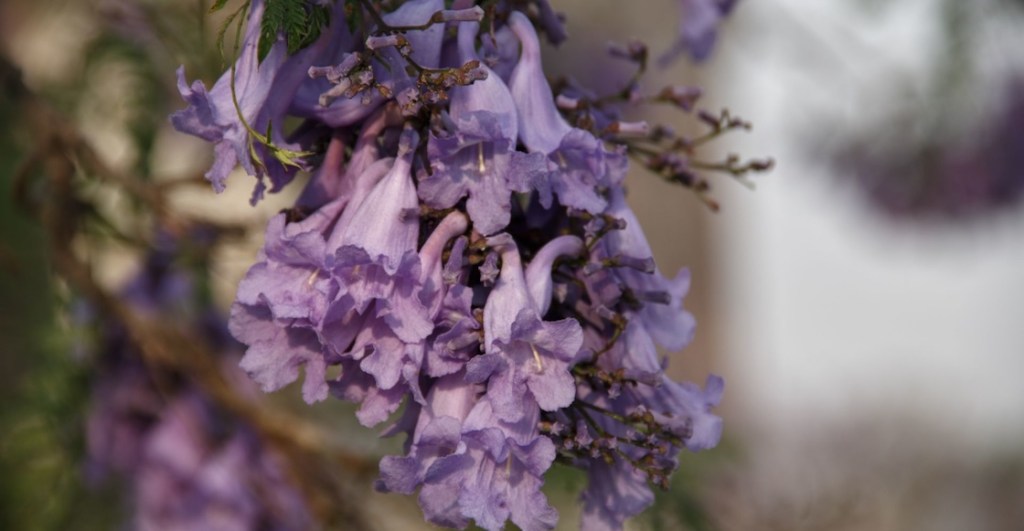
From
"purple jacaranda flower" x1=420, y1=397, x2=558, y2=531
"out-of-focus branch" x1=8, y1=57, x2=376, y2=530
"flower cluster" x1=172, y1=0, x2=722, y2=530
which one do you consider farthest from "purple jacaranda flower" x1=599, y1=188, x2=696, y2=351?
"out-of-focus branch" x1=8, y1=57, x2=376, y2=530

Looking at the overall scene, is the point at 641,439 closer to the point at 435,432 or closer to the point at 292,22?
the point at 435,432

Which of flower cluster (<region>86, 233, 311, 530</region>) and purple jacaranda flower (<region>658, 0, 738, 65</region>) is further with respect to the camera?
flower cluster (<region>86, 233, 311, 530</region>)

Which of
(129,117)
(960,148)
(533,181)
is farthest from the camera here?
(960,148)

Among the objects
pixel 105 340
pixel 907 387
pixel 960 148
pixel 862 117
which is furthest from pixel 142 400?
pixel 907 387

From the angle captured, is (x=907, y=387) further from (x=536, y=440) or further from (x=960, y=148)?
(x=536, y=440)

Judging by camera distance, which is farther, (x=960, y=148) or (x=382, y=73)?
(x=960, y=148)

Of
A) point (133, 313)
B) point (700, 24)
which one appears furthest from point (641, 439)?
point (133, 313)

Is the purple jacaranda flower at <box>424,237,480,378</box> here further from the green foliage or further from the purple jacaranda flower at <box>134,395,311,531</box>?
the purple jacaranda flower at <box>134,395,311,531</box>
